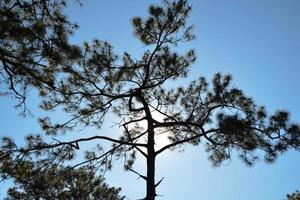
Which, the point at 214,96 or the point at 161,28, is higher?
the point at 161,28

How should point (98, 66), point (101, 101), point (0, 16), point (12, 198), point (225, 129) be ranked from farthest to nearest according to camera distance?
point (12, 198)
point (101, 101)
point (98, 66)
point (225, 129)
point (0, 16)

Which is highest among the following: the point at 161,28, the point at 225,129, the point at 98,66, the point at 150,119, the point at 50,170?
the point at 161,28

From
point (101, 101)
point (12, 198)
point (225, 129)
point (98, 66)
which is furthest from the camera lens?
point (12, 198)

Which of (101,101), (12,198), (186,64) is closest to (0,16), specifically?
(101,101)

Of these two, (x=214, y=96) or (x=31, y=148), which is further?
(x=214, y=96)

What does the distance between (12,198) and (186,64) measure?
844 centimetres

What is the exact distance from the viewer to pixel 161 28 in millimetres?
6043

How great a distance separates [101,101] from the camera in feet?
21.1

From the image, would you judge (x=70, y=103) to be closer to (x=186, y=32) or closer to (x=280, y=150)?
(x=186, y=32)

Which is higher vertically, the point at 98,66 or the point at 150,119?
the point at 98,66

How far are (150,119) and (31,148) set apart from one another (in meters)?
2.04

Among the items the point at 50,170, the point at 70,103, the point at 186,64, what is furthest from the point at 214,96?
the point at 50,170

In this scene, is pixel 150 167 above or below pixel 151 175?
above

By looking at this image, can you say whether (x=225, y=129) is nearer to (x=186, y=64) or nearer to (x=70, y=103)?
(x=186, y=64)
